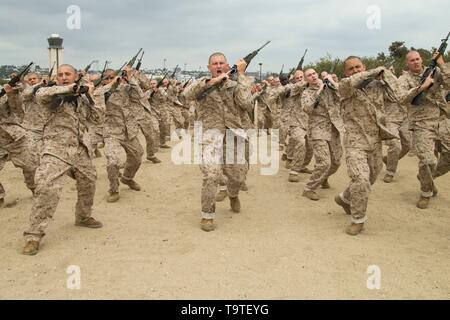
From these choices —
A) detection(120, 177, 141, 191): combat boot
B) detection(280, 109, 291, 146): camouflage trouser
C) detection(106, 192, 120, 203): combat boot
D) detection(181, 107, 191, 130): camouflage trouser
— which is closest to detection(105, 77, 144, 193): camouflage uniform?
detection(120, 177, 141, 191): combat boot

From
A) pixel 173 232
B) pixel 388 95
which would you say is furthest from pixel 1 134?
pixel 388 95

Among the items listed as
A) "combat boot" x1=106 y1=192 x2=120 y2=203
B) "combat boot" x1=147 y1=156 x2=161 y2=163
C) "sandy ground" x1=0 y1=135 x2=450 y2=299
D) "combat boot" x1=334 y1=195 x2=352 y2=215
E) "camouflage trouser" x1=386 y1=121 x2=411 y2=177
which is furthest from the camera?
"combat boot" x1=147 y1=156 x2=161 y2=163

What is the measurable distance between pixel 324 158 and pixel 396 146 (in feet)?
6.07

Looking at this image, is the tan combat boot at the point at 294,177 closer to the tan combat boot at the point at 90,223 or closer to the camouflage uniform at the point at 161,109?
the tan combat boot at the point at 90,223

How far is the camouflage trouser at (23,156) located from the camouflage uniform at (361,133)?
15.4 feet

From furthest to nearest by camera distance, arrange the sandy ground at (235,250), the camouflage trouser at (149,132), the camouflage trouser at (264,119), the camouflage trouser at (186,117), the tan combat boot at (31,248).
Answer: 1. the camouflage trouser at (186,117)
2. the camouflage trouser at (264,119)
3. the camouflage trouser at (149,132)
4. the tan combat boot at (31,248)
5. the sandy ground at (235,250)

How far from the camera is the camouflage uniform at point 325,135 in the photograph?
7.02 meters

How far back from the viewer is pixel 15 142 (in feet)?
22.1

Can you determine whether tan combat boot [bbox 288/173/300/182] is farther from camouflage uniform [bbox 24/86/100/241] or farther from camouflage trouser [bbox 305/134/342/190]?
camouflage uniform [bbox 24/86/100/241]

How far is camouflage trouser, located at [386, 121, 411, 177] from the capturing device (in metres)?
8.03

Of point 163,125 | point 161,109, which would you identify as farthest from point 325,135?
point 161,109

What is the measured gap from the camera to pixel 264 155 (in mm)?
12203

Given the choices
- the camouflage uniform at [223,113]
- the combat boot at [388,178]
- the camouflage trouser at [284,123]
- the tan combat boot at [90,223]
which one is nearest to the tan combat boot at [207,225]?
the camouflage uniform at [223,113]

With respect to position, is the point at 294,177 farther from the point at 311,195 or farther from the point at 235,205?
the point at 235,205
